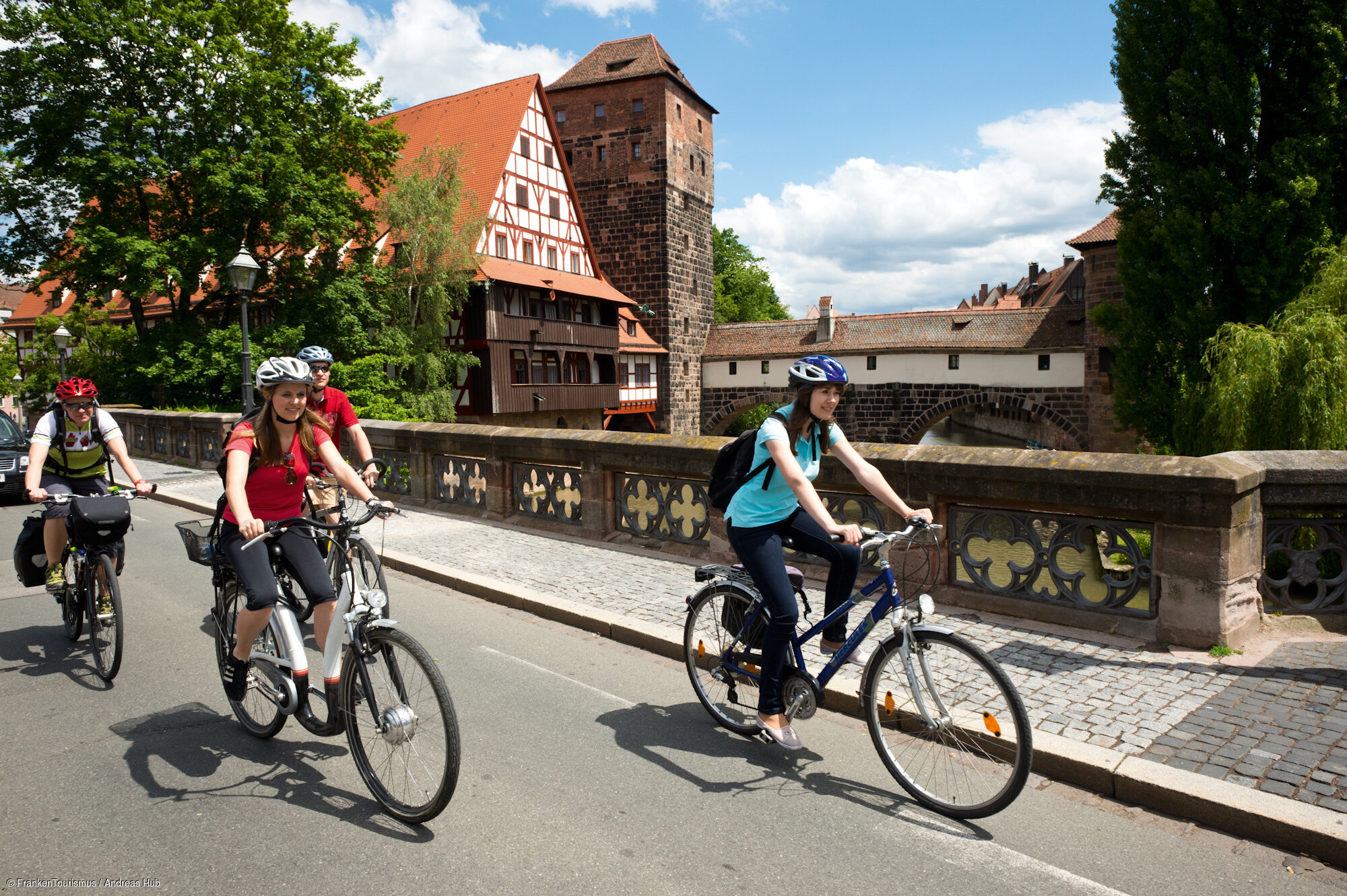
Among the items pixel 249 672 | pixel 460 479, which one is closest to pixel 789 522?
pixel 249 672

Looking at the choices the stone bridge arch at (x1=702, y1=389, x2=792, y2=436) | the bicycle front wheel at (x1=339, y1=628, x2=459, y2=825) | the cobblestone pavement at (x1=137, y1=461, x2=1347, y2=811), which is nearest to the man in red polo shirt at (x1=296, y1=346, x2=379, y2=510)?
the cobblestone pavement at (x1=137, y1=461, x2=1347, y2=811)

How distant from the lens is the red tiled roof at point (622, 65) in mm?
43188

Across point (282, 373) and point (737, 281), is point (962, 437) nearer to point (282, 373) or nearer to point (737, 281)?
point (737, 281)

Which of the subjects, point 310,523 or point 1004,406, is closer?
point 310,523

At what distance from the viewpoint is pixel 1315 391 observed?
12734mm

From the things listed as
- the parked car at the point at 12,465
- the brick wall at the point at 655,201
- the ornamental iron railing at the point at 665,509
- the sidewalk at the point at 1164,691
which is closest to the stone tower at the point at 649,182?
the brick wall at the point at 655,201

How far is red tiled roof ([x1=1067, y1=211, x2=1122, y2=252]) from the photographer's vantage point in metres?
36.2

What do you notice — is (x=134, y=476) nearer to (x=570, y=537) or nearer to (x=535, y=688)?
(x=535, y=688)

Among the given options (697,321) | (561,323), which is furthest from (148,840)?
(697,321)

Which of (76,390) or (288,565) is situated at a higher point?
(76,390)

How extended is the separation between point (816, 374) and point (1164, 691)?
8.54ft

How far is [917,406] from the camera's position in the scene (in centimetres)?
4175

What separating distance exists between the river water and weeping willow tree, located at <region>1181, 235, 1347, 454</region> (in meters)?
49.4

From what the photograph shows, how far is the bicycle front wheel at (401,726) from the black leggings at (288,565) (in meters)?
0.37
